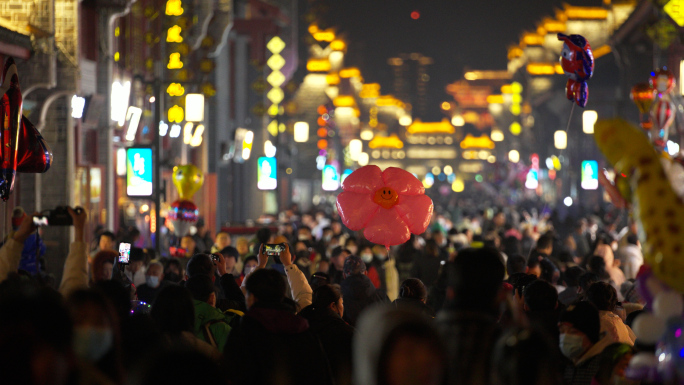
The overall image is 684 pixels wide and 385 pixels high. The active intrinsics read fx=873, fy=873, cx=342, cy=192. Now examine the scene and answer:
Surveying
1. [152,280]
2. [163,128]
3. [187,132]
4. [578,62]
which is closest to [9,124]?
[152,280]

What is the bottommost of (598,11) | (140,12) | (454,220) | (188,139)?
(454,220)

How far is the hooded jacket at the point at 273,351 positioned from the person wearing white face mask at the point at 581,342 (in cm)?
138

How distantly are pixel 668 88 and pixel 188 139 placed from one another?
13.9 m

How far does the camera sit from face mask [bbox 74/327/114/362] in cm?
354

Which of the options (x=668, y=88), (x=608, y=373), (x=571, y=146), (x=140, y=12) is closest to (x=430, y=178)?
(x=571, y=146)

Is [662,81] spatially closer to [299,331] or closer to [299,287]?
[299,287]

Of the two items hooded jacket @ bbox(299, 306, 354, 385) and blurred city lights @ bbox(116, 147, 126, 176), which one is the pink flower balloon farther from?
blurred city lights @ bbox(116, 147, 126, 176)

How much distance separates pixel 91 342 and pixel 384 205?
5.41m

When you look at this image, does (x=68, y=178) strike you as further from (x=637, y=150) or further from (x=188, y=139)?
(x=637, y=150)

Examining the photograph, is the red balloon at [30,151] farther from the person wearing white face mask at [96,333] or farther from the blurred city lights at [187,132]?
the blurred city lights at [187,132]

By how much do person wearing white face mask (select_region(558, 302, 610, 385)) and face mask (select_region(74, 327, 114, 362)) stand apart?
2.56 m

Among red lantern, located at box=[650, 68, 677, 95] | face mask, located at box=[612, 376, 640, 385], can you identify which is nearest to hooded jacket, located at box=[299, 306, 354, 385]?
face mask, located at box=[612, 376, 640, 385]

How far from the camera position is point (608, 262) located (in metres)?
11.6

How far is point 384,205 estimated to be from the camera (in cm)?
876
